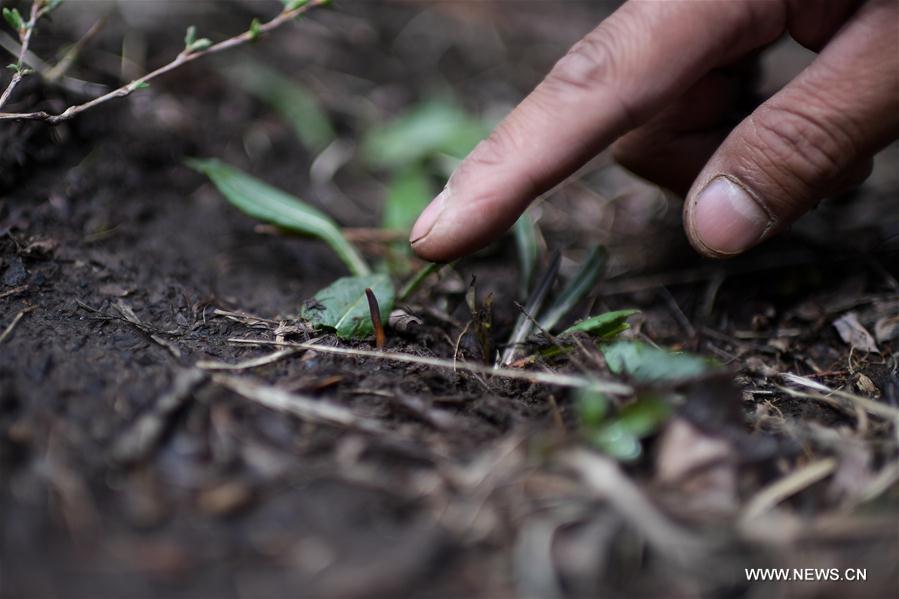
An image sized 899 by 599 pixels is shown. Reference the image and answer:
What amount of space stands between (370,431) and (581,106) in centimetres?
90

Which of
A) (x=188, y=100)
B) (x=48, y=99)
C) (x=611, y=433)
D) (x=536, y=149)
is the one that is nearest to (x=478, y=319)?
(x=536, y=149)

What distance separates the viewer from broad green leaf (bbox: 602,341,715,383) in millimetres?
1207

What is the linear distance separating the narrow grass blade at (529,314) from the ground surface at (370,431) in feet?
0.32

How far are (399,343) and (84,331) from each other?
621 millimetres

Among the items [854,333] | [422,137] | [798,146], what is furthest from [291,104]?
[854,333]

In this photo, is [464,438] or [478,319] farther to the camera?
[478,319]

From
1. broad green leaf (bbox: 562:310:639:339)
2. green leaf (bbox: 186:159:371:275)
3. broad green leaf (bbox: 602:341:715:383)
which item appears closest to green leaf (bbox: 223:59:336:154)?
green leaf (bbox: 186:159:371:275)

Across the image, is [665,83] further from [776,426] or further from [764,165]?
[776,426]

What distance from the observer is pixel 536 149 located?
1.59 m

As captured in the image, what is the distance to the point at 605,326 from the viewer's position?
1.46 metres

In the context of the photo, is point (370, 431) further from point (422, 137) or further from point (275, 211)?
point (422, 137)

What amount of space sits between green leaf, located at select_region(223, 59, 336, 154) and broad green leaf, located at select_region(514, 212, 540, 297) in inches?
39.0

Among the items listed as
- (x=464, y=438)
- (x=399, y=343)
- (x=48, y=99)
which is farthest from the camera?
(x=48, y=99)

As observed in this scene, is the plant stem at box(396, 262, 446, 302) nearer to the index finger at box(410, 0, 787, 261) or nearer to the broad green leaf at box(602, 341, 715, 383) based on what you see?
the index finger at box(410, 0, 787, 261)
